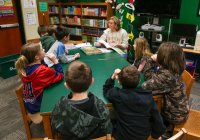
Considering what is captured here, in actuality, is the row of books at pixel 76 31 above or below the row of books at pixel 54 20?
below

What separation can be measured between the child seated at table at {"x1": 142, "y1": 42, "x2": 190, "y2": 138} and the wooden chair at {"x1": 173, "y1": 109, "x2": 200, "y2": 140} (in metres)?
0.05

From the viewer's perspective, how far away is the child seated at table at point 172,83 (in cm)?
139

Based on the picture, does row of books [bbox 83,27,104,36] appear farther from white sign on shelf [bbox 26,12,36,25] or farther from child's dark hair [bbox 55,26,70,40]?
child's dark hair [bbox 55,26,70,40]

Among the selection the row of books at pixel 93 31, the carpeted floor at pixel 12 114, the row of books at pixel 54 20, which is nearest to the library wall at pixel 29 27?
the row of books at pixel 54 20

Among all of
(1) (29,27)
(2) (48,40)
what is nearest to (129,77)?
(2) (48,40)

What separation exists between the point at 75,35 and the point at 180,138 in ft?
18.2

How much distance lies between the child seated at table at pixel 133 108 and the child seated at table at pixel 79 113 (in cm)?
18

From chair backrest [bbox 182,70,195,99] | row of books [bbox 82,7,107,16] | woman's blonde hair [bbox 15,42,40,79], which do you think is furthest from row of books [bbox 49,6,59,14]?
chair backrest [bbox 182,70,195,99]

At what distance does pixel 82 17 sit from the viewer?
539 centimetres

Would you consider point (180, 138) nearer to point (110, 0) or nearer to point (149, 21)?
point (149, 21)

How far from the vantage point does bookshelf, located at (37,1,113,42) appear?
15.9ft

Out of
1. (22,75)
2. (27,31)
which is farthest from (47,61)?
(27,31)

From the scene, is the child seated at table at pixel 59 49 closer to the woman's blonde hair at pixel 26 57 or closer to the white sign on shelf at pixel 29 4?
the woman's blonde hair at pixel 26 57

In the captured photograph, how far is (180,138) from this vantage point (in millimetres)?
886
